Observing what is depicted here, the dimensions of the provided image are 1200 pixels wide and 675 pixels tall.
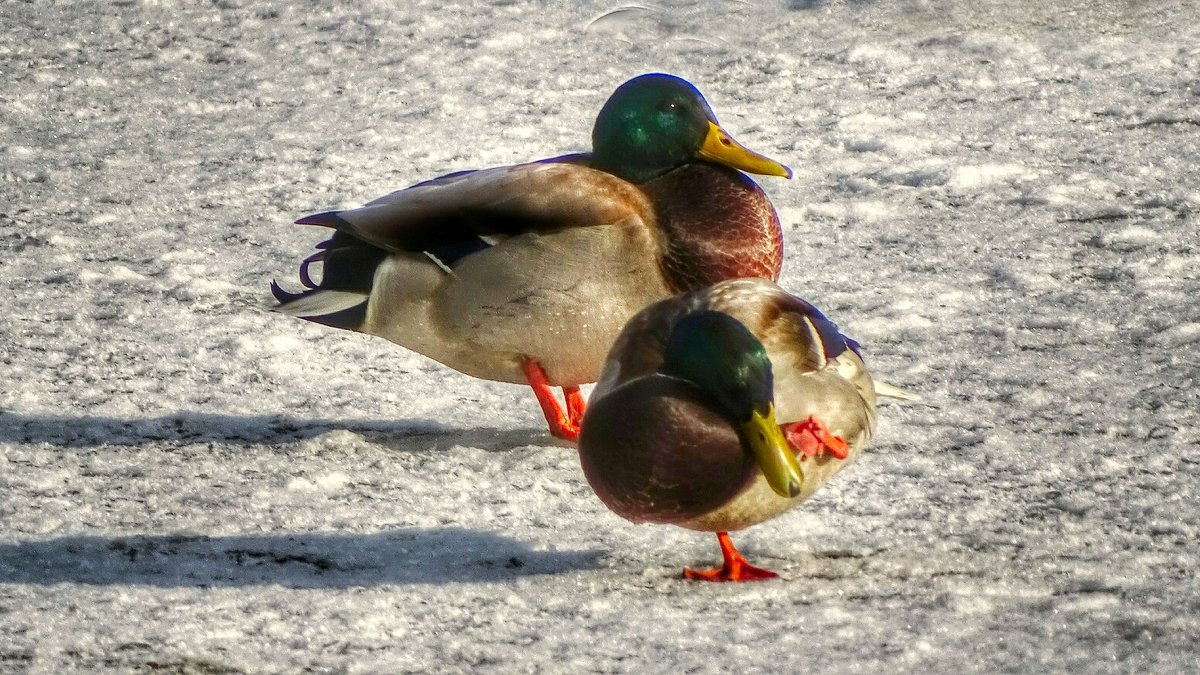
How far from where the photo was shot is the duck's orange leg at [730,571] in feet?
11.2

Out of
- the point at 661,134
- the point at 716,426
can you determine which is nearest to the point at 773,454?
the point at 716,426

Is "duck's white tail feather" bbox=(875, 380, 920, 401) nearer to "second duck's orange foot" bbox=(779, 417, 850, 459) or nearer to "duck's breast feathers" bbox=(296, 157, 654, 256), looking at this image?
"second duck's orange foot" bbox=(779, 417, 850, 459)

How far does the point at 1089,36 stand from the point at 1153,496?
3.64 m

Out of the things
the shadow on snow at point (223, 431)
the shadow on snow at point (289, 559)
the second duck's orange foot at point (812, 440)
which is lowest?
the shadow on snow at point (223, 431)

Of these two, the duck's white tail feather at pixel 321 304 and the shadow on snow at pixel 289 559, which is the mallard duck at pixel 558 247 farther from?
the shadow on snow at pixel 289 559

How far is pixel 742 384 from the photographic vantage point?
309 cm

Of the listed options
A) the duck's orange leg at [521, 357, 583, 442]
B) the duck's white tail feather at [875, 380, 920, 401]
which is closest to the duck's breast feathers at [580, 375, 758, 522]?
the duck's white tail feather at [875, 380, 920, 401]

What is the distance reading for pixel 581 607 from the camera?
128 inches

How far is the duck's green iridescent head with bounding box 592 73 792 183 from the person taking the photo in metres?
4.24

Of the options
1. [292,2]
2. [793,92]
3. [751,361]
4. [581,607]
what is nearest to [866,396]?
[751,361]

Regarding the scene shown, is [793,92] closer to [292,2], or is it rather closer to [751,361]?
[292,2]

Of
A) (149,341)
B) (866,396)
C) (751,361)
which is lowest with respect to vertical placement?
(149,341)

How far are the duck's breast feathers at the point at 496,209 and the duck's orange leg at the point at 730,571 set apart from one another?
0.99m

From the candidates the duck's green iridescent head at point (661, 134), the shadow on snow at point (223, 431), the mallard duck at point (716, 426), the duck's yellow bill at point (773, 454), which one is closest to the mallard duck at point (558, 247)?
the duck's green iridescent head at point (661, 134)
